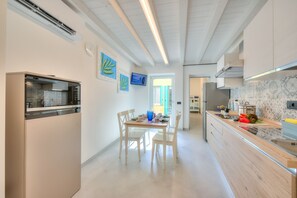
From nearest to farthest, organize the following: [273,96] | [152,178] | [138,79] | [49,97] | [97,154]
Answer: [49,97], [273,96], [152,178], [97,154], [138,79]

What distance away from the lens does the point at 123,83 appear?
14.0ft

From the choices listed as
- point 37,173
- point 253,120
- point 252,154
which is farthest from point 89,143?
point 253,120

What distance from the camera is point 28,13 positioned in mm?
1411

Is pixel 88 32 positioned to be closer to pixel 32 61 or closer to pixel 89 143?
pixel 32 61

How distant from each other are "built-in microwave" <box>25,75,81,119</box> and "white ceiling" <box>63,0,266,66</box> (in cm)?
120

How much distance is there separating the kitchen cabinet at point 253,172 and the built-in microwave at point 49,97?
1.84 m

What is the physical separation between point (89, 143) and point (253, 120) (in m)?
2.75

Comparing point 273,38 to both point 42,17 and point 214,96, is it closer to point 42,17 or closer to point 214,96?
point 42,17

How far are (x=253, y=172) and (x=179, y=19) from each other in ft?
7.26

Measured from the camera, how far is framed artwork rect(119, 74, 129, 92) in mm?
4102

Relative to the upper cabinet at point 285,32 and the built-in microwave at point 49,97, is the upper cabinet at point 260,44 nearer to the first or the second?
the upper cabinet at point 285,32

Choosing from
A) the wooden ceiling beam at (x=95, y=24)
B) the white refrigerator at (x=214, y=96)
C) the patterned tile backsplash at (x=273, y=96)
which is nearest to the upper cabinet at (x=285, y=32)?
the patterned tile backsplash at (x=273, y=96)

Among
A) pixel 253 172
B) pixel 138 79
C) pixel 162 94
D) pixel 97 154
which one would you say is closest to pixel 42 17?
pixel 97 154

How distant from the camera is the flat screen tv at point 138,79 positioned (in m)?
4.88
